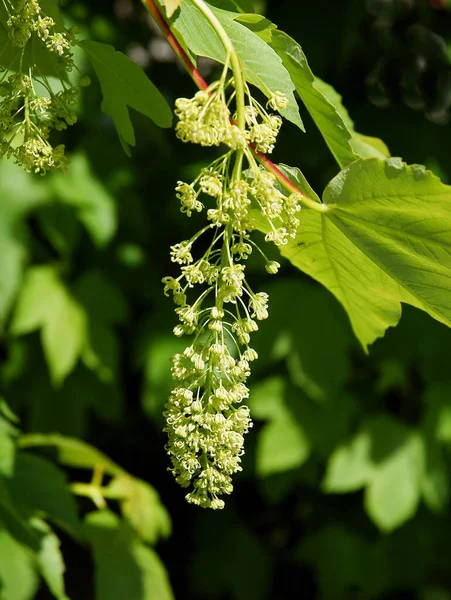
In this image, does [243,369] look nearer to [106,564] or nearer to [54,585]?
[54,585]

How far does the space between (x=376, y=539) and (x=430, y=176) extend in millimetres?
2156

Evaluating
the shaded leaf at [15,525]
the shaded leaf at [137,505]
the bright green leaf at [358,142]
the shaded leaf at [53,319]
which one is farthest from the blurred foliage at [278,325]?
the bright green leaf at [358,142]

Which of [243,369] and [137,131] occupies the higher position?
[243,369]

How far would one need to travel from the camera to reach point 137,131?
226 centimetres

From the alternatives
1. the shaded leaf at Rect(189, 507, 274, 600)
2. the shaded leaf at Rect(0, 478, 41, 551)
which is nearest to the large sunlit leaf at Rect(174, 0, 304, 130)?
the shaded leaf at Rect(0, 478, 41, 551)

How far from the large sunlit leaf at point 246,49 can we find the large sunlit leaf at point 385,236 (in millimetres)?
80

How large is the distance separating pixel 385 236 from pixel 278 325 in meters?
1.48

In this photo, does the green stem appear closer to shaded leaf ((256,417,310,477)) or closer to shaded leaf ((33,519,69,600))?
shaded leaf ((33,519,69,600))

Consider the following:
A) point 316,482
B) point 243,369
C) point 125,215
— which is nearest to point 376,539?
point 316,482

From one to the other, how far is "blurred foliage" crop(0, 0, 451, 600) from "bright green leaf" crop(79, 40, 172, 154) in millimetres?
1233

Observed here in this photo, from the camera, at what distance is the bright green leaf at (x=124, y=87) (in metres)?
0.70

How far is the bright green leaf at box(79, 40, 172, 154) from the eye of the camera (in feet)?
2.31

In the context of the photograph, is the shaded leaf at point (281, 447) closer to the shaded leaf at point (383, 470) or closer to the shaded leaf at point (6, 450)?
the shaded leaf at point (383, 470)

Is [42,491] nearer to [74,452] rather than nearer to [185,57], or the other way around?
[74,452]
